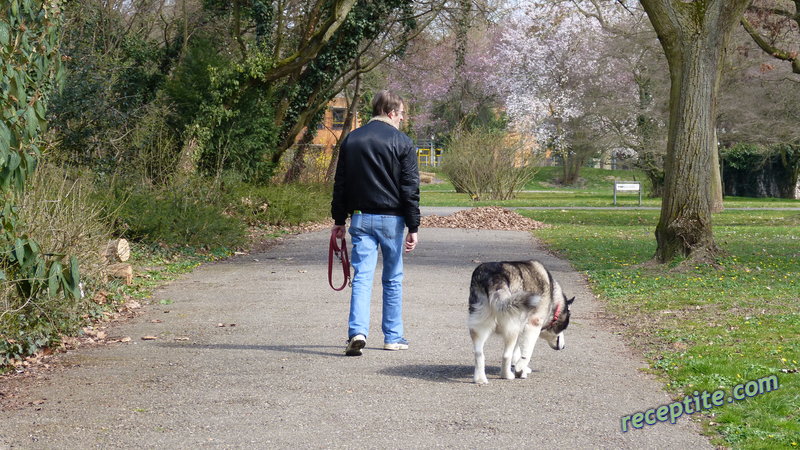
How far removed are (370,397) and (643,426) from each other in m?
1.75

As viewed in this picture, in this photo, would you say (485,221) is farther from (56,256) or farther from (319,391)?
(319,391)

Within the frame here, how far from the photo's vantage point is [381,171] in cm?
770

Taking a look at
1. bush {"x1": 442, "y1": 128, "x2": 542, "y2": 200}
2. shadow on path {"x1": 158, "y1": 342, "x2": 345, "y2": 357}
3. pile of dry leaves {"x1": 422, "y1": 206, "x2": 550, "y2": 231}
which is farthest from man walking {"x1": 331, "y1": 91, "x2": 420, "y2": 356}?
bush {"x1": 442, "y1": 128, "x2": 542, "y2": 200}

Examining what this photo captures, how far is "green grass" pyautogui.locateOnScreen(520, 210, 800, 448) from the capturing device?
593cm

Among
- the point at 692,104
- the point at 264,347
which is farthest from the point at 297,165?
the point at 264,347

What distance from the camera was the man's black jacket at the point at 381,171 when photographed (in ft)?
25.2

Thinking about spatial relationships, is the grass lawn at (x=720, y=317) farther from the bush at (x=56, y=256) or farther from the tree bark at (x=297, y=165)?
the tree bark at (x=297, y=165)

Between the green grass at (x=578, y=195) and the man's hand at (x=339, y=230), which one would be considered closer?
the man's hand at (x=339, y=230)

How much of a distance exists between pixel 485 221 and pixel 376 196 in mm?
18147

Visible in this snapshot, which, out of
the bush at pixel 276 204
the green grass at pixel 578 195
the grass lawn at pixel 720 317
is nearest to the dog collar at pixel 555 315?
the grass lawn at pixel 720 317

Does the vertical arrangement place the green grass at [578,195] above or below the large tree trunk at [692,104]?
below

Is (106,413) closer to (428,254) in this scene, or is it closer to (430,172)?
(428,254)

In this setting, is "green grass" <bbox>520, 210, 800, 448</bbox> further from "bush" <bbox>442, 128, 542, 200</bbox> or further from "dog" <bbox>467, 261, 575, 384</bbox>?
"bush" <bbox>442, 128, 542, 200</bbox>

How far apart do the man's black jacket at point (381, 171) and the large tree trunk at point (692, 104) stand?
7.68m
